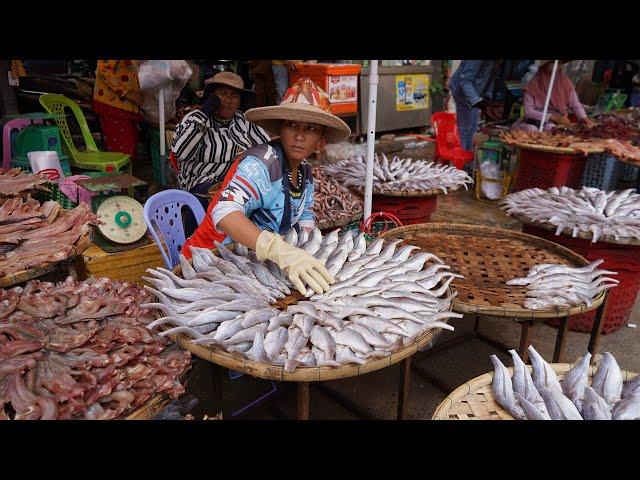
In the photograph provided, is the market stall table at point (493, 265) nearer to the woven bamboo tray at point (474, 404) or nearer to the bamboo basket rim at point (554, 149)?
the woven bamboo tray at point (474, 404)

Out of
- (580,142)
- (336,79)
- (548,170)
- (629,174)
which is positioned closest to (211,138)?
(548,170)

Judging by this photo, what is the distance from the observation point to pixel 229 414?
130 inches

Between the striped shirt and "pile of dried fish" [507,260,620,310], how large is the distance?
10.5ft

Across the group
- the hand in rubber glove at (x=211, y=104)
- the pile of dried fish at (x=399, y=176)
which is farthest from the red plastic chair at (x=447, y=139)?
the hand in rubber glove at (x=211, y=104)

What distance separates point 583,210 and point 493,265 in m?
1.45

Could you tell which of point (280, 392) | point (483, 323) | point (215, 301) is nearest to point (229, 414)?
point (280, 392)

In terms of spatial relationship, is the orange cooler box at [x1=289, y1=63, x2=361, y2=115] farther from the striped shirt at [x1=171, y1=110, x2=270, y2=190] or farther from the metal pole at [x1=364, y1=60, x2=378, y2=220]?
the metal pole at [x1=364, y1=60, x2=378, y2=220]

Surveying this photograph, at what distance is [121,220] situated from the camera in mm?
4164

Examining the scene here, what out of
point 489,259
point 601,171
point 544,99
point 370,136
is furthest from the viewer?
point 544,99

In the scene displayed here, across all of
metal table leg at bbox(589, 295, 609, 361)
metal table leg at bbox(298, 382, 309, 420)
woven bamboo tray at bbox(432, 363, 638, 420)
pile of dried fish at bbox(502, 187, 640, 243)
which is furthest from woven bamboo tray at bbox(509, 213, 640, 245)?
metal table leg at bbox(298, 382, 309, 420)

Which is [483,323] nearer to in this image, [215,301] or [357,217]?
[357,217]

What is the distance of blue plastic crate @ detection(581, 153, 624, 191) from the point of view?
7.41m

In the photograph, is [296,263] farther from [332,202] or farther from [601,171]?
[601,171]

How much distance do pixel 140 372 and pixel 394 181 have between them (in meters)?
3.75
